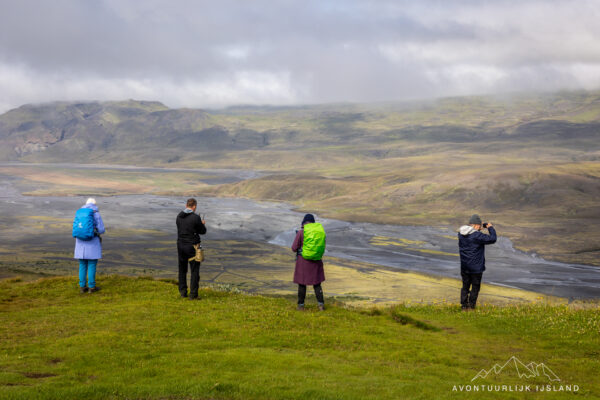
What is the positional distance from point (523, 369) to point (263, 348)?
5.30 meters

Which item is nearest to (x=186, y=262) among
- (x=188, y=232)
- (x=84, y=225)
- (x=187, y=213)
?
(x=188, y=232)

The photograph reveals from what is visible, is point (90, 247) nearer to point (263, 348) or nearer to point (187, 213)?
point (187, 213)

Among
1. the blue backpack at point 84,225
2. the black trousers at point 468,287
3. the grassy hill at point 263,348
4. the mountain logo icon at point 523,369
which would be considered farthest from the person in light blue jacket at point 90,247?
the mountain logo icon at point 523,369

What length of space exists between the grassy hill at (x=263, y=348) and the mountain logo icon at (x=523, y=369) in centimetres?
15

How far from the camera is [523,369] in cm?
1034

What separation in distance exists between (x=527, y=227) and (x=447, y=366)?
81.5m

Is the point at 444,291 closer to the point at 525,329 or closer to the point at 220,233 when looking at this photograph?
the point at 525,329

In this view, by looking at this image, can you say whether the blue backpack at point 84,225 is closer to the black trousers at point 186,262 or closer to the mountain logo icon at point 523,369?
the black trousers at point 186,262

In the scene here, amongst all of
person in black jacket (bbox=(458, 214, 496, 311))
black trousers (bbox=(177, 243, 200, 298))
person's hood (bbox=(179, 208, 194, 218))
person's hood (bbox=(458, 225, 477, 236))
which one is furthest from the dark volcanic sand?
person's hood (bbox=(179, 208, 194, 218))

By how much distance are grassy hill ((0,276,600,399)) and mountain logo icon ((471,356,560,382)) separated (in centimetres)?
15

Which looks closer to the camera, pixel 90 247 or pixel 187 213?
pixel 187 213

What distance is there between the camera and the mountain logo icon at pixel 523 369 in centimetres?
981

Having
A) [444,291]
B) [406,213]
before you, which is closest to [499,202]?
[406,213]

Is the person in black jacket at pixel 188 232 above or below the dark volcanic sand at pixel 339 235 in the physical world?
above
